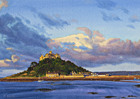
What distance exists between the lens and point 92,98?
6400 centimetres

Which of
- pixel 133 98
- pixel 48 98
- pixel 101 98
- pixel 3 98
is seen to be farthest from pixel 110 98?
pixel 3 98

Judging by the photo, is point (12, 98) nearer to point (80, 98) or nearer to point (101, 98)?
point (80, 98)

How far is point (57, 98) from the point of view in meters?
66.3

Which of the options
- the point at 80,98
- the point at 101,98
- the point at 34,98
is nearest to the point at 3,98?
the point at 34,98

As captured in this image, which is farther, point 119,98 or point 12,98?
point 12,98

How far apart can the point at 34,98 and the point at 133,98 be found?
31002 mm

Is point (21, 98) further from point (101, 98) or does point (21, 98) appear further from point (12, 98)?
point (101, 98)

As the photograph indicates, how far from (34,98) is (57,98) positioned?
292 inches

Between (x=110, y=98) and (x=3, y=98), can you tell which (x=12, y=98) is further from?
(x=110, y=98)

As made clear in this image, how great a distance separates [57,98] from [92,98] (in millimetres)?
11210

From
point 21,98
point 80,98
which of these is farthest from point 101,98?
point 21,98

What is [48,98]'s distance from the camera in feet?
216

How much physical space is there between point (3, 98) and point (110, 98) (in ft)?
112

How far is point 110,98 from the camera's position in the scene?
206ft
